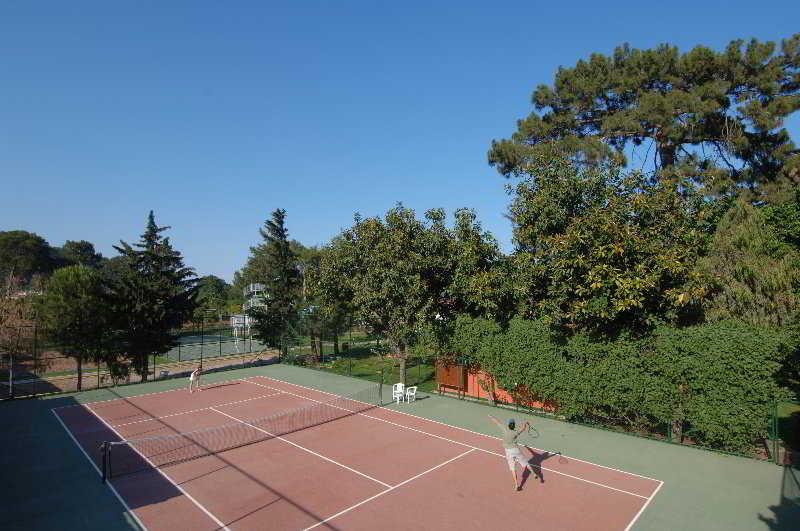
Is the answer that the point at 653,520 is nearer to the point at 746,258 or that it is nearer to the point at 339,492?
the point at 339,492

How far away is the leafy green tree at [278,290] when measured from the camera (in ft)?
118

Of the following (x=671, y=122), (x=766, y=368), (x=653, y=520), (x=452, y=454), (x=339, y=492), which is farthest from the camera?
(x=671, y=122)

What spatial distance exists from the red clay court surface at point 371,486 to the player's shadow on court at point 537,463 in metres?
0.07

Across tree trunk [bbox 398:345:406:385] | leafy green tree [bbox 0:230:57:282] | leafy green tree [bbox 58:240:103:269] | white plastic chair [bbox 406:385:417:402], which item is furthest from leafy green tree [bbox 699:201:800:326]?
leafy green tree [bbox 58:240:103:269]

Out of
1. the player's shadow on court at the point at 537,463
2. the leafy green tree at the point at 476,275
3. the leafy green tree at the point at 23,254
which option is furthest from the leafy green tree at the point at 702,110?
the leafy green tree at the point at 23,254

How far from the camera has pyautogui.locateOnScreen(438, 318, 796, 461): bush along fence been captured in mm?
12992

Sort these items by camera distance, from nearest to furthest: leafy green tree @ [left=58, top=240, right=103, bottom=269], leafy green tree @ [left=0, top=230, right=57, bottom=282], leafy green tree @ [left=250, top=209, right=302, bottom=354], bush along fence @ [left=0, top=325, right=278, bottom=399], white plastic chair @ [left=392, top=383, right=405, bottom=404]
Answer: white plastic chair @ [left=392, top=383, right=405, bottom=404] → bush along fence @ [left=0, top=325, right=278, bottom=399] → leafy green tree @ [left=250, top=209, right=302, bottom=354] → leafy green tree @ [left=0, top=230, right=57, bottom=282] → leafy green tree @ [left=58, top=240, right=103, bottom=269]

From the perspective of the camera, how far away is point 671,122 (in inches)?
915

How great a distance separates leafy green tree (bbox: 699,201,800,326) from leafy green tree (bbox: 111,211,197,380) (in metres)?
28.4

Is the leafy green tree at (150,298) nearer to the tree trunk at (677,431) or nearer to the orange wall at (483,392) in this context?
the orange wall at (483,392)

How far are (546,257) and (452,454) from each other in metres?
7.83

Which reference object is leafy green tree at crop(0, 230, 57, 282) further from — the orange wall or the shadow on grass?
the shadow on grass

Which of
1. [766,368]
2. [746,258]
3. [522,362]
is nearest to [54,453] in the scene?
[522,362]

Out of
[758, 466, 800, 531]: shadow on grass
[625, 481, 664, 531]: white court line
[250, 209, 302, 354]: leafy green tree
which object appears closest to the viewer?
[758, 466, 800, 531]: shadow on grass
